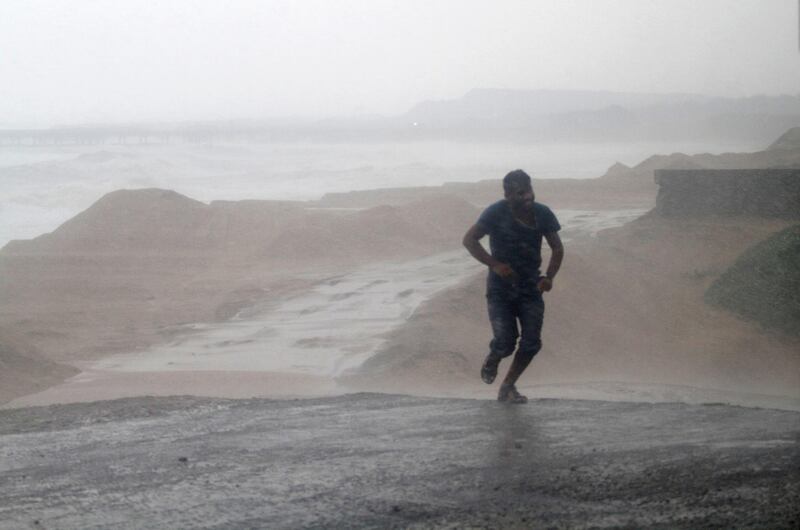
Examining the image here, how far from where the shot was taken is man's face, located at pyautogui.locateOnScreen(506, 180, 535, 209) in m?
6.48

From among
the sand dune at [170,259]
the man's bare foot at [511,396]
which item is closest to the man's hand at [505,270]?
the man's bare foot at [511,396]

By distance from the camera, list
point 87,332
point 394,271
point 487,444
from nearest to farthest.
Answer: point 487,444, point 87,332, point 394,271

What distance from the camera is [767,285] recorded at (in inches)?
549

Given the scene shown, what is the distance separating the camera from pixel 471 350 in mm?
11797

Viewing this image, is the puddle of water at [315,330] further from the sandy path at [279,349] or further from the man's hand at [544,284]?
the man's hand at [544,284]

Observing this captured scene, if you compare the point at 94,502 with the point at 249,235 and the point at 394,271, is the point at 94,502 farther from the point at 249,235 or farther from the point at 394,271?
the point at 249,235

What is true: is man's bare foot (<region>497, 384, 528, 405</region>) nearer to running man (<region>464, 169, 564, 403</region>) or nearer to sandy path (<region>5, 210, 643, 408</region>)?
running man (<region>464, 169, 564, 403</region>)

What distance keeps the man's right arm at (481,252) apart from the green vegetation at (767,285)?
7722 mm

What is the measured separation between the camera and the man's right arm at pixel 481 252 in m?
6.46

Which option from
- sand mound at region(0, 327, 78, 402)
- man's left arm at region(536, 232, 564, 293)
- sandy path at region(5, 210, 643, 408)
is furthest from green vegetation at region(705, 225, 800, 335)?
sand mound at region(0, 327, 78, 402)

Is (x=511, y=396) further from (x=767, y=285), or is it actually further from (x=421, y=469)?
(x=767, y=285)

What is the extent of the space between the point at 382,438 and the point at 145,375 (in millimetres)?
6893

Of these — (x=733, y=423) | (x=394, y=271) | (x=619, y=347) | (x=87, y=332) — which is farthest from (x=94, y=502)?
(x=394, y=271)

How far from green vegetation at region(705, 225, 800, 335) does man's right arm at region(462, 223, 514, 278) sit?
7722mm
